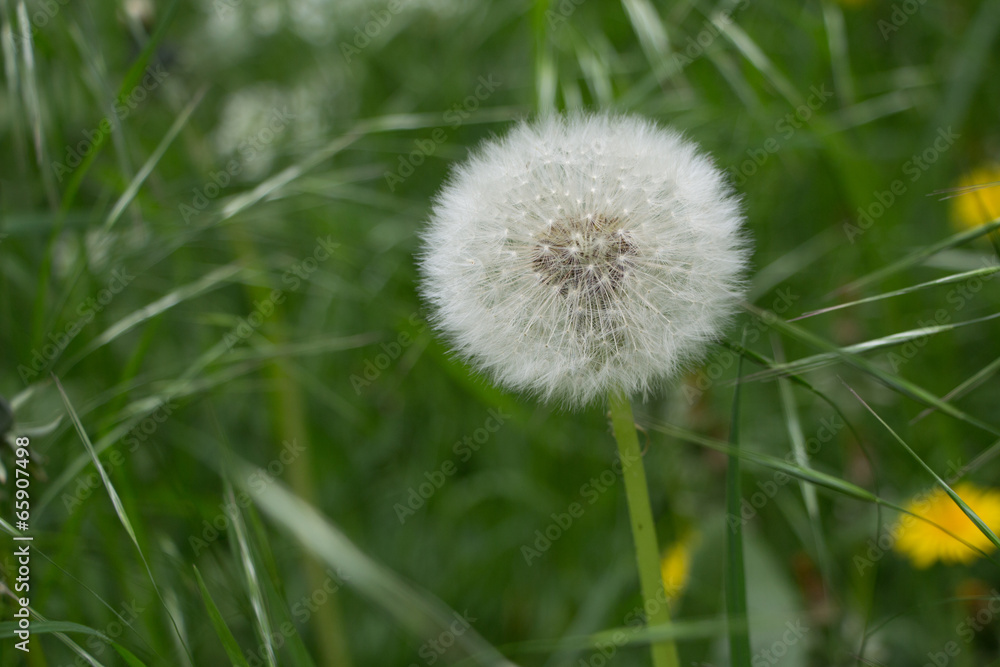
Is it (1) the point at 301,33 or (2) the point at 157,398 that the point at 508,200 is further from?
(1) the point at 301,33

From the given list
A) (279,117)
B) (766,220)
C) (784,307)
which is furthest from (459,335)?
(279,117)
